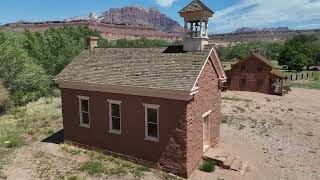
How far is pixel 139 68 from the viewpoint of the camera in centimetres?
1631

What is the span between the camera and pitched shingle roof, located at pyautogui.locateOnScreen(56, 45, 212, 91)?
47.5ft

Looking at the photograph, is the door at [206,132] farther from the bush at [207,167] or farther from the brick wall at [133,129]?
the brick wall at [133,129]

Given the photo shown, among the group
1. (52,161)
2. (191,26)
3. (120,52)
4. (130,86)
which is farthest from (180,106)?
(52,161)

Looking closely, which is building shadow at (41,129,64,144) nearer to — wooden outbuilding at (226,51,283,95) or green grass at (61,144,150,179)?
green grass at (61,144,150,179)

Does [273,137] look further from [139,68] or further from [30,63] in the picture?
[30,63]

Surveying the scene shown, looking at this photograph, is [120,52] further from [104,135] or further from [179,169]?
[179,169]

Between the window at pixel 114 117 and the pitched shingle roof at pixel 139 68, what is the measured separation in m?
1.28

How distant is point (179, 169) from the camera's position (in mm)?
14492

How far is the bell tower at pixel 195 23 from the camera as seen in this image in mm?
15758

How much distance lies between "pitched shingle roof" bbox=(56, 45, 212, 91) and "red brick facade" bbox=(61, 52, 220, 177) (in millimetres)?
768

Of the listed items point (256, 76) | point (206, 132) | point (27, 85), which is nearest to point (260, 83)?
point (256, 76)

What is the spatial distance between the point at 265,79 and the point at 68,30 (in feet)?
110

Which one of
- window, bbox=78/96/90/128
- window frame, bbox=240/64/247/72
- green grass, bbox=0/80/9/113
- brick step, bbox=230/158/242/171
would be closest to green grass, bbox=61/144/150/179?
window, bbox=78/96/90/128

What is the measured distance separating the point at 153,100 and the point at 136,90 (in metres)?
1.03
